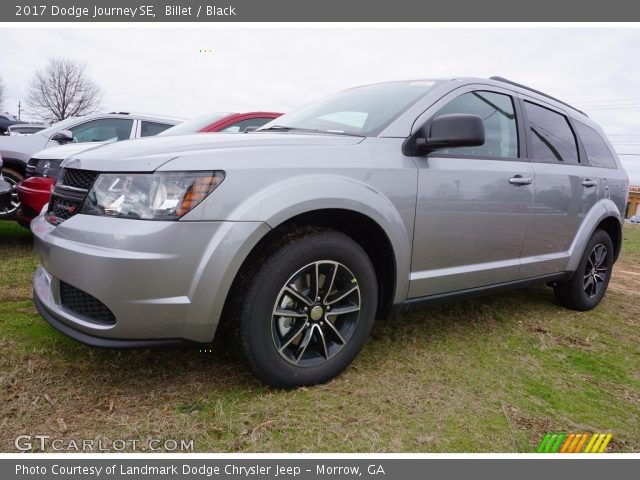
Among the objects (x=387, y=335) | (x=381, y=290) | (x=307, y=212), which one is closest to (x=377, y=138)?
(x=307, y=212)

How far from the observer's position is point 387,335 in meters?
3.09

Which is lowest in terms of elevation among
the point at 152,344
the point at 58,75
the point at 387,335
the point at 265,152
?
the point at 387,335

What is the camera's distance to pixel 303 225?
2.27 meters

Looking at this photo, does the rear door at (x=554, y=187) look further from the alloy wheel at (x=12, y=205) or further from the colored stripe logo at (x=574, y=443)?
the alloy wheel at (x=12, y=205)

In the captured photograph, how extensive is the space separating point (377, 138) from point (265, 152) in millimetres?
680

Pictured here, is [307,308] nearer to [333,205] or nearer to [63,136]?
[333,205]

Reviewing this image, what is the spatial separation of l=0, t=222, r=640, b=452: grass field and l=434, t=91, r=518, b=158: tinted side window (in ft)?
4.12

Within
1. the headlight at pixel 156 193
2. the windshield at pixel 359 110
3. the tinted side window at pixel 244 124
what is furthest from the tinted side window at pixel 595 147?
the headlight at pixel 156 193

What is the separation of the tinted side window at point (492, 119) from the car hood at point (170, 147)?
856 millimetres

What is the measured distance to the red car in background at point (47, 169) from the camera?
4.27 meters

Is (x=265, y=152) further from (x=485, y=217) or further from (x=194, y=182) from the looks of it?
(x=485, y=217)

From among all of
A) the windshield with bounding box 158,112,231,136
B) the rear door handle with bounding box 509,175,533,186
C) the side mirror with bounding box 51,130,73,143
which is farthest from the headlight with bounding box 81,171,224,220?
the side mirror with bounding box 51,130,73,143

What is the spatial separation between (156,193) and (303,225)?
709 mm

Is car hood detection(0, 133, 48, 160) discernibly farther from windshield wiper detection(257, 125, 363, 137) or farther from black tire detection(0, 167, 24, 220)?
windshield wiper detection(257, 125, 363, 137)
